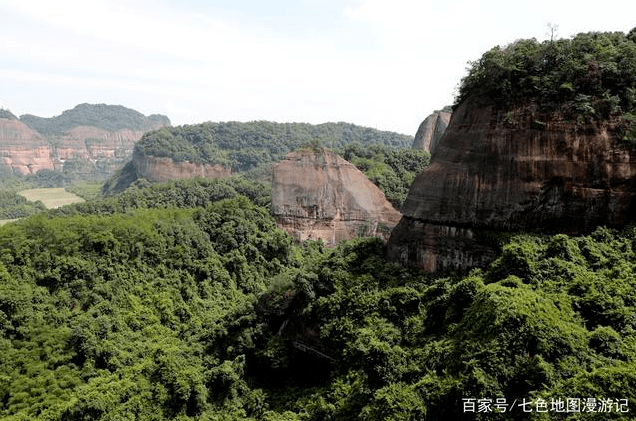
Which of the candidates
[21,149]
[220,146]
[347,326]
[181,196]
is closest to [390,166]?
[181,196]

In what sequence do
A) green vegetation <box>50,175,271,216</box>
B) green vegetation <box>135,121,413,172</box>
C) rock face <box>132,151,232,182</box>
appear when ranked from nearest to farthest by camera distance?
green vegetation <box>50,175,271,216</box> < rock face <box>132,151,232,182</box> < green vegetation <box>135,121,413,172</box>

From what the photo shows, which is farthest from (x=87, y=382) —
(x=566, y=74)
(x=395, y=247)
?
(x=566, y=74)

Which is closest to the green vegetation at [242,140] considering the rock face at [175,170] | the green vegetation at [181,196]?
the rock face at [175,170]

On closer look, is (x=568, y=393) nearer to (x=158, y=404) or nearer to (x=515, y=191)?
(x=515, y=191)

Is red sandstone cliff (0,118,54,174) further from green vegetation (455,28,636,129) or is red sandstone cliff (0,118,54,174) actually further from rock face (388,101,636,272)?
green vegetation (455,28,636,129)

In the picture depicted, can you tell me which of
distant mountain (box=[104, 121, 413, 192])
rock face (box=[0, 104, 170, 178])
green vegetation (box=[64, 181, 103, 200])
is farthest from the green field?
rock face (box=[0, 104, 170, 178])

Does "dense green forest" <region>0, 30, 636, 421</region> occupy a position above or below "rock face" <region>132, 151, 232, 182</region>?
below
